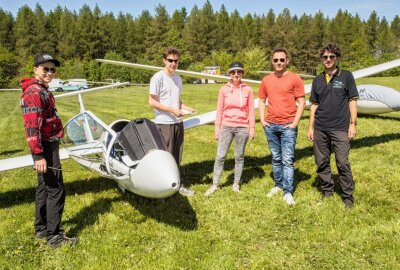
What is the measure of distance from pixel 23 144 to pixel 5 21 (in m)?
98.5

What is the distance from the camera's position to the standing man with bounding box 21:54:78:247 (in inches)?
155

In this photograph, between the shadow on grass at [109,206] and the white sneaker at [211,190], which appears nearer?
the shadow on grass at [109,206]

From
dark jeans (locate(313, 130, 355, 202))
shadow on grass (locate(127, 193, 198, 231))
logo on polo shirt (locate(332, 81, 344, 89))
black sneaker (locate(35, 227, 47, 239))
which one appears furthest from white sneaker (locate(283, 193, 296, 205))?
black sneaker (locate(35, 227, 47, 239))

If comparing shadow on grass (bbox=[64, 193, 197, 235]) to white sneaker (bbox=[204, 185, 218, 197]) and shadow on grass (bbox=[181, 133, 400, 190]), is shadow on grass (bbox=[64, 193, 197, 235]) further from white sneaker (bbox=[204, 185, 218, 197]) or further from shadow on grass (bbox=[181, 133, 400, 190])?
shadow on grass (bbox=[181, 133, 400, 190])

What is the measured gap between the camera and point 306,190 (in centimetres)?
615

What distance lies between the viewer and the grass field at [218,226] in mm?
4090

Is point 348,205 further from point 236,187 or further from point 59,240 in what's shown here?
Answer: point 59,240

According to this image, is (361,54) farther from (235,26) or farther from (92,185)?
(92,185)

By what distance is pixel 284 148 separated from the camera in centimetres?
564

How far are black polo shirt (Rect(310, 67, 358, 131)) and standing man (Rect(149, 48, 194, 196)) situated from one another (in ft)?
6.99

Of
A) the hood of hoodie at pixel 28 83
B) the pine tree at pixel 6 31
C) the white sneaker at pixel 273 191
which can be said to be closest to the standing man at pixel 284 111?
the white sneaker at pixel 273 191

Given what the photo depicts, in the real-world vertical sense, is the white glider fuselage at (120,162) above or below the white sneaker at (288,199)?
above

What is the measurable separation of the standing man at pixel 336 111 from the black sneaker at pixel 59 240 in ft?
12.8

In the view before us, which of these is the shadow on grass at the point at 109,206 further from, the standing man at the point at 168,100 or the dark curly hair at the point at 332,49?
the dark curly hair at the point at 332,49
